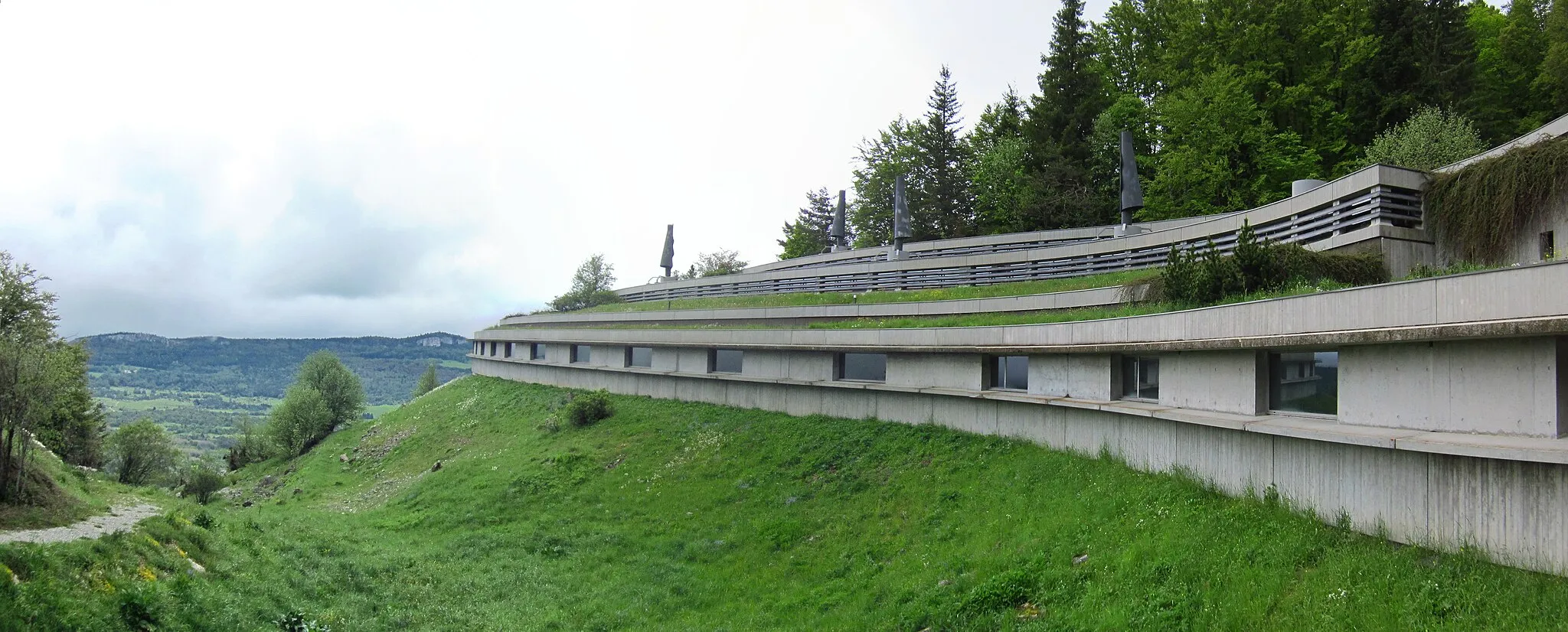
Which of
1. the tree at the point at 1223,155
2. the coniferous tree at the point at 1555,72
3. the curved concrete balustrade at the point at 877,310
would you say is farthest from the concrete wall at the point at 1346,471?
the coniferous tree at the point at 1555,72

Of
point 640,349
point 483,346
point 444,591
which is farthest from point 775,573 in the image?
point 483,346

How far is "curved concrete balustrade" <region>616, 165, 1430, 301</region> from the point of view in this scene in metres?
15.6

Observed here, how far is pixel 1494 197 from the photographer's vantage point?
14.3 meters

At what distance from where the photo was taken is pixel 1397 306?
878 cm

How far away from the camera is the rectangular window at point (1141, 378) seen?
1383cm

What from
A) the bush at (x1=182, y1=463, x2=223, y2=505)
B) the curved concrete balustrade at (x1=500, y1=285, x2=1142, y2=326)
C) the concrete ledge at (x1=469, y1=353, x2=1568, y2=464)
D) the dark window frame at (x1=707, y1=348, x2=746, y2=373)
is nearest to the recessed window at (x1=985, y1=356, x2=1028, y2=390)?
the concrete ledge at (x1=469, y1=353, x2=1568, y2=464)

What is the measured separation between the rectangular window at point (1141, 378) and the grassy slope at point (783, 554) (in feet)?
5.25

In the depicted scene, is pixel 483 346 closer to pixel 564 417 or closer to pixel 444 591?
pixel 564 417

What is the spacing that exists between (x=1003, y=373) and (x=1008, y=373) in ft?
0.55

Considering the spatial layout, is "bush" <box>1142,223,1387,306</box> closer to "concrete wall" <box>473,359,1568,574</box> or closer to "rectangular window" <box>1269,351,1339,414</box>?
"concrete wall" <box>473,359,1568,574</box>

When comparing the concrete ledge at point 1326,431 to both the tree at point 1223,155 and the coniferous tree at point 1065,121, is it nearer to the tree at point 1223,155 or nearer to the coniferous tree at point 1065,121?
the tree at point 1223,155

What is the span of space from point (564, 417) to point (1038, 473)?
62.4ft

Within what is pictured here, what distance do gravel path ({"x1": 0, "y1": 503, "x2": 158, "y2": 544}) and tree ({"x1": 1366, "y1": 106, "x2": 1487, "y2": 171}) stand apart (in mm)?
33185

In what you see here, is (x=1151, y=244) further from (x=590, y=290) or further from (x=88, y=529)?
(x=590, y=290)
